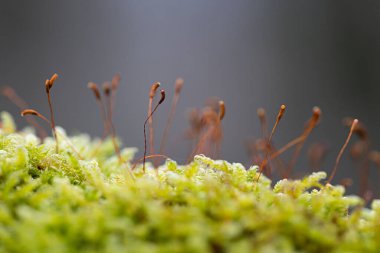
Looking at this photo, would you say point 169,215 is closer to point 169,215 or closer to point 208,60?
point 169,215

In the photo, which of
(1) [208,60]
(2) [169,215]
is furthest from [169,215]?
(1) [208,60]

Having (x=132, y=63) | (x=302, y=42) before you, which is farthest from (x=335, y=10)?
(x=132, y=63)

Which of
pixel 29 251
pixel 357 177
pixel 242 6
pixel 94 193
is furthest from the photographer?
pixel 242 6

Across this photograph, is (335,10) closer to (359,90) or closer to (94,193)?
(359,90)

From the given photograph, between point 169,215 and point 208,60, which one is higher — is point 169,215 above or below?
below

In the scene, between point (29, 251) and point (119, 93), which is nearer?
point (29, 251)

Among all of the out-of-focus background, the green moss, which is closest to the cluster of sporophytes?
the green moss

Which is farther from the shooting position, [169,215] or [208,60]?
[208,60]

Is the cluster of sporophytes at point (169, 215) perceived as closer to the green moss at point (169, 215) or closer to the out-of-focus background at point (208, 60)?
the green moss at point (169, 215)
